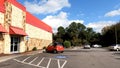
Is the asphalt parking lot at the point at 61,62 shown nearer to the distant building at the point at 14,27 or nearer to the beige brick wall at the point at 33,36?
the distant building at the point at 14,27

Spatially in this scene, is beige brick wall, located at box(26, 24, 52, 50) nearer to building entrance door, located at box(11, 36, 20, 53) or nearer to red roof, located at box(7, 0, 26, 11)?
red roof, located at box(7, 0, 26, 11)

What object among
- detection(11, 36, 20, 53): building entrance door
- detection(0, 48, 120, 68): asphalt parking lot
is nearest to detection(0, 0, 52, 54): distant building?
detection(11, 36, 20, 53): building entrance door

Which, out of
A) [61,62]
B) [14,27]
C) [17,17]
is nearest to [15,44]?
[14,27]

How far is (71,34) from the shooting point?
348ft

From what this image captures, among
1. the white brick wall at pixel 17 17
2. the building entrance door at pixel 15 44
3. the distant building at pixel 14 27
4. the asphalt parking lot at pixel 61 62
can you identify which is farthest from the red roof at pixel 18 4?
the asphalt parking lot at pixel 61 62

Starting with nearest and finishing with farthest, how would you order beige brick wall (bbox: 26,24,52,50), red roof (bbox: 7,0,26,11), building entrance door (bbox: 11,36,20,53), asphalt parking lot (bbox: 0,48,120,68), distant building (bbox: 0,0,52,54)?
asphalt parking lot (bbox: 0,48,120,68) → distant building (bbox: 0,0,52,54) → red roof (bbox: 7,0,26,11) → building entrance door (bbox: 11,36,20,53) → beige brick wall (bbox: 26,24,52,50)

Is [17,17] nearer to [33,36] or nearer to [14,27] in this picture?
[14,27]

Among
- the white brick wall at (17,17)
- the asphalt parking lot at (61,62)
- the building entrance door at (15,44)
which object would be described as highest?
the white brick wall at (17,17)

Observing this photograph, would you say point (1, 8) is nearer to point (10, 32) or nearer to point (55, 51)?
point (10, 32)

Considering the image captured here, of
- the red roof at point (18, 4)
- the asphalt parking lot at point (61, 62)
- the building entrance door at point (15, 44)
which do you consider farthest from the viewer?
the building entrance door at point (15, 44)

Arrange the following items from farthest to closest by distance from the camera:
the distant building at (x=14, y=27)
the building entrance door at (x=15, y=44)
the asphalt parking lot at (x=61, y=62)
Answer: the building entrance door at (x=15, y=44) < the distant building at (x=14, y=27) < the asphalt parking lot at (x=61, y=62)

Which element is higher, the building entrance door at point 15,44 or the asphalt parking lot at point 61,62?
the building entrance door at point 15,44

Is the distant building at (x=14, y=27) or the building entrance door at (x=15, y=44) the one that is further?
the building entrance door at (x=15, y=44)

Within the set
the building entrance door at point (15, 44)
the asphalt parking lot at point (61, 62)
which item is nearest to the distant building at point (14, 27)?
the building entrance door at point (15, 44)
